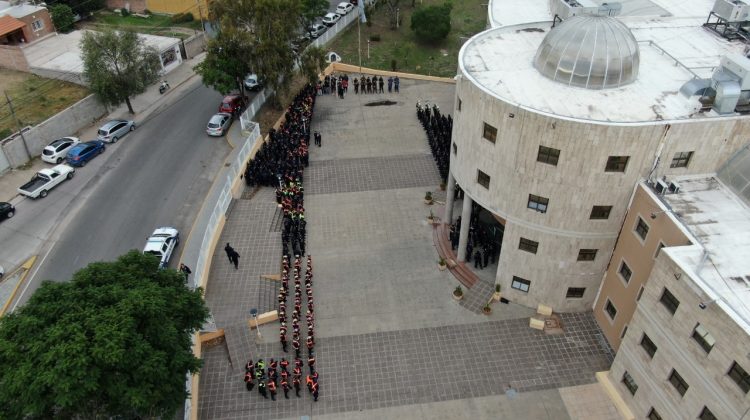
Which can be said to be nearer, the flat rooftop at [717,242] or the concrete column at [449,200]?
the flat rooftop at [717,242]

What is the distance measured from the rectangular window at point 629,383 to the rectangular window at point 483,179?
9.49 metres

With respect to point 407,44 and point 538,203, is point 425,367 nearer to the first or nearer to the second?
point 538,203

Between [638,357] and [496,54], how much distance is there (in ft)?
47.7

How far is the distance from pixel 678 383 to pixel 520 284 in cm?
836

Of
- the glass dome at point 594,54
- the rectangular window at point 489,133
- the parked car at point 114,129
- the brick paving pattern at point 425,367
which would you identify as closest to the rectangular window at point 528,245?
the brick paving pattern at point 425,367

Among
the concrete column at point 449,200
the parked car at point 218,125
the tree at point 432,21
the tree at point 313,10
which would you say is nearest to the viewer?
the concrete column at point 449,200

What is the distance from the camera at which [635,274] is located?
70.0 ft

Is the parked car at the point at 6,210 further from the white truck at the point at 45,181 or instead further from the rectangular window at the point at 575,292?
the rectangular window at the point at 575,292

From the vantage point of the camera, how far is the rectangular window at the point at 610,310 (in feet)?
76.9

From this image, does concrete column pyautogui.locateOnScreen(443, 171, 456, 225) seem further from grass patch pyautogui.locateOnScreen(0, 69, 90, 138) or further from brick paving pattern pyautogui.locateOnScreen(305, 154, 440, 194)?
grass patch pyautogui.locateOnScreen(0, 69, 90, 138)

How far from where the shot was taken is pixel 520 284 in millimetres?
25641

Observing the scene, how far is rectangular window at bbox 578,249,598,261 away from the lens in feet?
77.1

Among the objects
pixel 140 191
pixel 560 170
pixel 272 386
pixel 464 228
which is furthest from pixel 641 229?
pixel 140 191

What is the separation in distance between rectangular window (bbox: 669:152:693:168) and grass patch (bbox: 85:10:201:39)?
4712 centimetres
